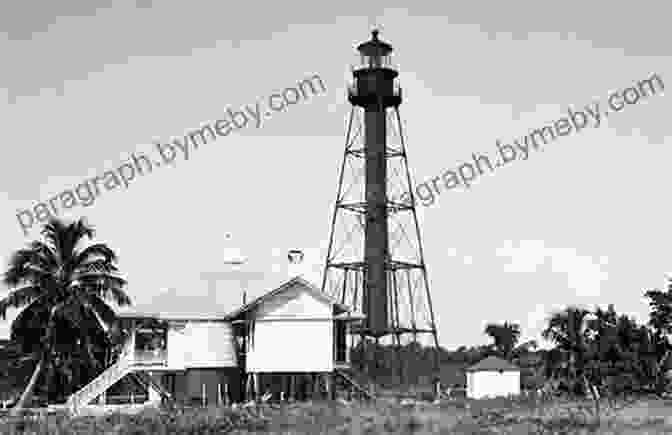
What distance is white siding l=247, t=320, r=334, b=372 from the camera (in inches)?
1848

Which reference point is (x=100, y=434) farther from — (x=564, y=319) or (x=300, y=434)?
(x=564, y=319)

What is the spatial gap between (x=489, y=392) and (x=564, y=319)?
8.03 m

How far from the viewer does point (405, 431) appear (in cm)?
3459

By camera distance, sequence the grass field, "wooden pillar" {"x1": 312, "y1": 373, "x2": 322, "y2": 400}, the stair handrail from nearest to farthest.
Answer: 1. the grass field
2. the stair handrail
3. "wooden pillar" {"x1": 312, "y1": 373, "x2": 322, "y2": 400}

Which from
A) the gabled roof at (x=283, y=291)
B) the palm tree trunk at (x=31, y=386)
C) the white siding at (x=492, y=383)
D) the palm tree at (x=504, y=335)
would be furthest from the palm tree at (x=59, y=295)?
the palm tree at (x=504, y=335)

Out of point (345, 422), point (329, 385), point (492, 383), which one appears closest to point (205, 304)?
point (329, 385)

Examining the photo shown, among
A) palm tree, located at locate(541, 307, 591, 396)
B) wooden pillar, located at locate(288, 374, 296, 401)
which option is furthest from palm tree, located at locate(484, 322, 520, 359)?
wooden pillar, located at locate(288, 374, 296, 401)

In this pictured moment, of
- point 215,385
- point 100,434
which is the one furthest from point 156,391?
point 100,434

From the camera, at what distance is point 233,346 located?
4878 cm

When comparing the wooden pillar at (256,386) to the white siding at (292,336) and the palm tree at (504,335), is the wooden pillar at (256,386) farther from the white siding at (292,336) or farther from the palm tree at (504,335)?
the palm tree at (504,335)

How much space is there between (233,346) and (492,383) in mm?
23103

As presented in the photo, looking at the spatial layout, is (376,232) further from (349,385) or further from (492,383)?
(492,383)

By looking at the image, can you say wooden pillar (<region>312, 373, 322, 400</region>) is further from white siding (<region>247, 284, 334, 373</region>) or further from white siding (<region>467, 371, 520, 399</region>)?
white siding (<region>467, 371, 520, 399</region>)

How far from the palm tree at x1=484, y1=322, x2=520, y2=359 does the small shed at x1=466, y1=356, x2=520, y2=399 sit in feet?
76.6
